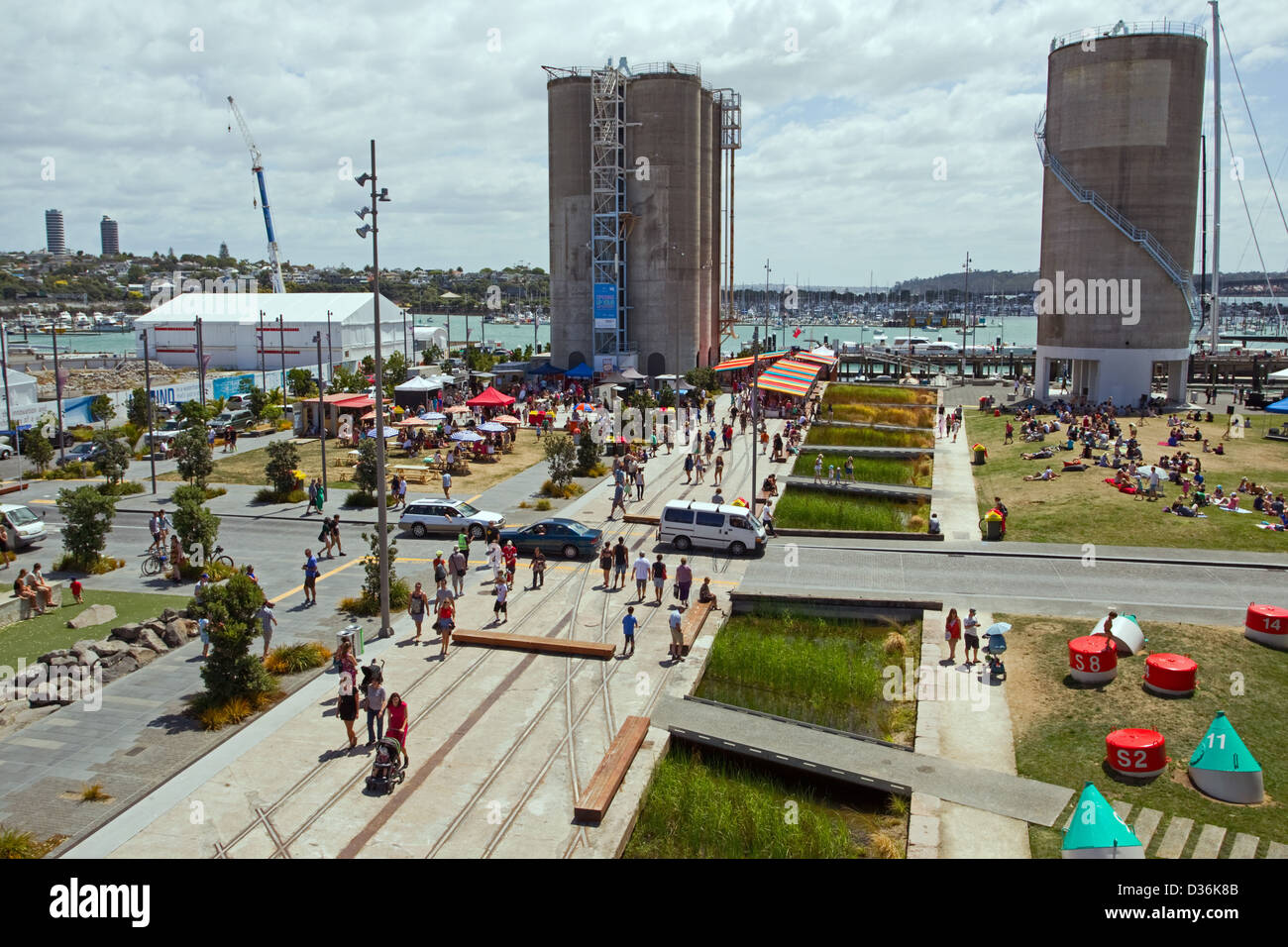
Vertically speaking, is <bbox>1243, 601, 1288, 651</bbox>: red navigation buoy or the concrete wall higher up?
the concrete wall

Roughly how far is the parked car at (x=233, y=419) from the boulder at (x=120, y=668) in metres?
37.3

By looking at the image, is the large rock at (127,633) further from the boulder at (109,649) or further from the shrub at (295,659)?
the shrub at (295,659)

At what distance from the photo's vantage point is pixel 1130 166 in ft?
206

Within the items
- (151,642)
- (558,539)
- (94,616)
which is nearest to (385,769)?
(151,642)

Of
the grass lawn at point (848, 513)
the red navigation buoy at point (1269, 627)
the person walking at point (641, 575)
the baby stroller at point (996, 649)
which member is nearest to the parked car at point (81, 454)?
the person walking at point (641, 575)

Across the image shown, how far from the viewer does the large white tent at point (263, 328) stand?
294 ft

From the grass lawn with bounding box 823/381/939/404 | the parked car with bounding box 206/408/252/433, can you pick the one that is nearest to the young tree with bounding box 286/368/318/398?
the parked car with bounding box 206/408/252/433

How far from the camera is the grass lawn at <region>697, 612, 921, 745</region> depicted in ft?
60.8

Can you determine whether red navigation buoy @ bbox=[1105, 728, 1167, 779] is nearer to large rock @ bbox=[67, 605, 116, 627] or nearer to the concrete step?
the concrete step

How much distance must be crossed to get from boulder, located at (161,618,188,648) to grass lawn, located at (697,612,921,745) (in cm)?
1131

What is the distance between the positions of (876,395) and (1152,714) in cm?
5275

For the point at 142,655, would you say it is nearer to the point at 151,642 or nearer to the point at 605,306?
the point at 151,642

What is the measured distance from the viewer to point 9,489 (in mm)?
39656
